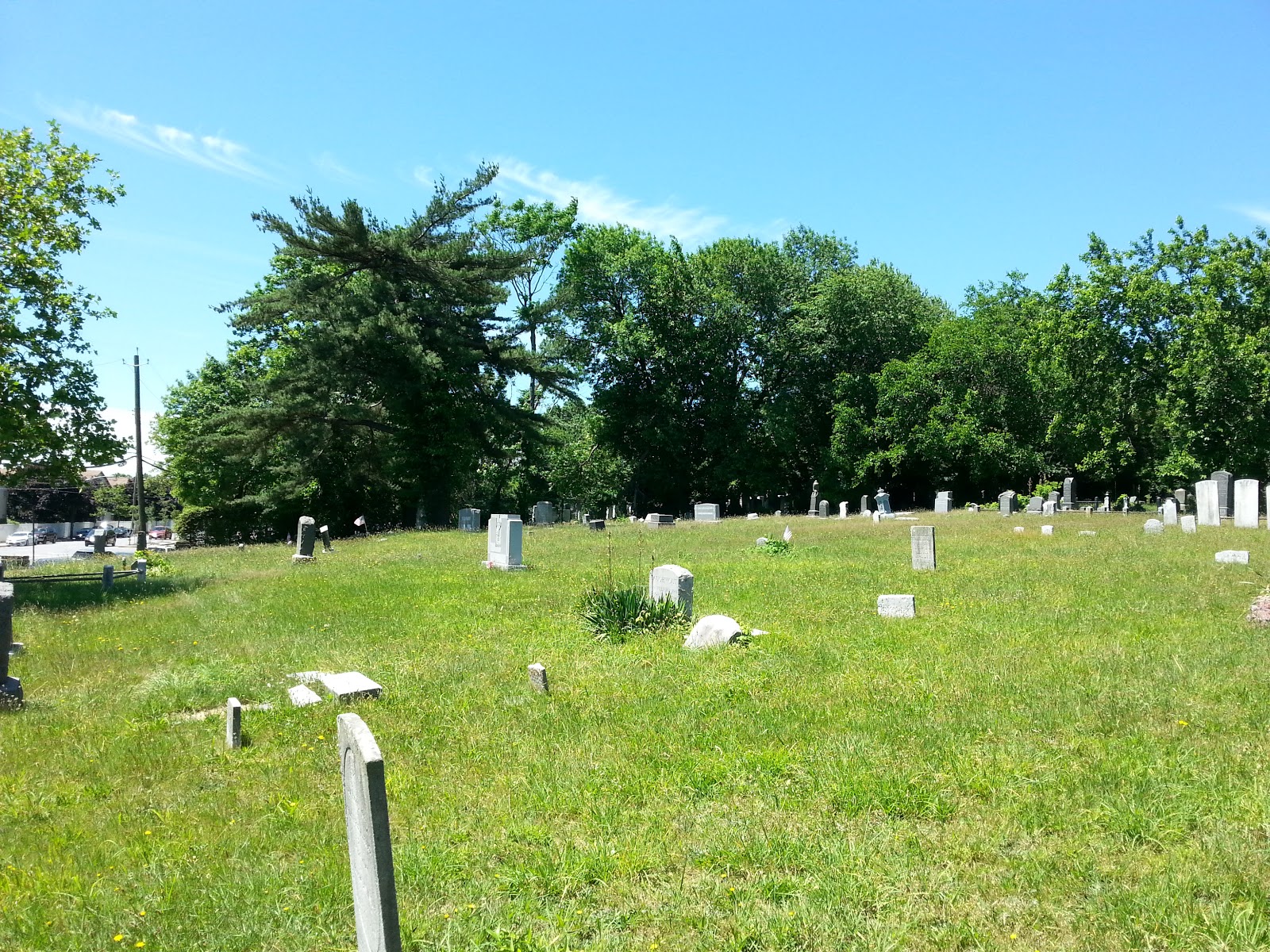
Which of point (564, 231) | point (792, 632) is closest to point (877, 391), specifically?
point (564, 231)

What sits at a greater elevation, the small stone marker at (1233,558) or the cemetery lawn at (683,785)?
the small stone marker at (1233,558)

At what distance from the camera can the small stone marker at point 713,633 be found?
29.3 ft

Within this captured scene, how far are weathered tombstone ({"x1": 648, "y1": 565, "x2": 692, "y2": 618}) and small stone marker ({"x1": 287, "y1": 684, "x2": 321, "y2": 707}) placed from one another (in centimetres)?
417

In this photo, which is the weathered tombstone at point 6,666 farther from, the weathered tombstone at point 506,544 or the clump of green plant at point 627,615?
the weathered tombstone at point 506,544

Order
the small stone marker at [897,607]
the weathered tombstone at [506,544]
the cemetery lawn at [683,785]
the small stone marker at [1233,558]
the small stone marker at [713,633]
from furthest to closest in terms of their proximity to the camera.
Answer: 1. the weathered tombstone at [506,544]
2. the small stone marker at [1233,558]
3. the small stone marker at [897,607]
4. the small stone marker at [713,633]
5. the cemetery lawn at [683,785]

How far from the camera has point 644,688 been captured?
7.46 m

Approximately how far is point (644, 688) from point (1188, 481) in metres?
38.0

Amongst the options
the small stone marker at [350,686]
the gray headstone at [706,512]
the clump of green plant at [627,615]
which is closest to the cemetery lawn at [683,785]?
the small stone marker at [350,686]

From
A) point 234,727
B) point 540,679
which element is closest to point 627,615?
point 540,679

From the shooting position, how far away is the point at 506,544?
17.4 meters

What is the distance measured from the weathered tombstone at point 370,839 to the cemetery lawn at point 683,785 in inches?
21.1

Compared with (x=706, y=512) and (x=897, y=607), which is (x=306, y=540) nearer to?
(x=897, y=607)

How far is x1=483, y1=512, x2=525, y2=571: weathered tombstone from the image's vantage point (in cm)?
1723

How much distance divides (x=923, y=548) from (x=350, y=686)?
35.3 feet
